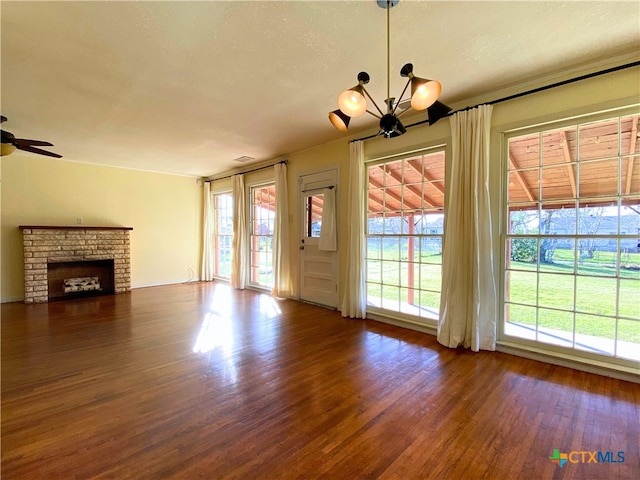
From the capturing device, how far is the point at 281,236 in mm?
5508

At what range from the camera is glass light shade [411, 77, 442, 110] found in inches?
68.3

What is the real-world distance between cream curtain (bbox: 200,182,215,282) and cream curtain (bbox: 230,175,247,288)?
48.8 inches

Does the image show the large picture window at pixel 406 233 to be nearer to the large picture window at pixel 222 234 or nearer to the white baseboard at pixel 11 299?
the large picture window at pixel 222 234

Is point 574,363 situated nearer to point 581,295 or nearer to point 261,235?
point 581,295

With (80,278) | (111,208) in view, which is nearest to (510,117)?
(111,208)

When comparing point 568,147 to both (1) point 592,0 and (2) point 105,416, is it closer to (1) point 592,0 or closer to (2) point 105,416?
(1) point 592,0

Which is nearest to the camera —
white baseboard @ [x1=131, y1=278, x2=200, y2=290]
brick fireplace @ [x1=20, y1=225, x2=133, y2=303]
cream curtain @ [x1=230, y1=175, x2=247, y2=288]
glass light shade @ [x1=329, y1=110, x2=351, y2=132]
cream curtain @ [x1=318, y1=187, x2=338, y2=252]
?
glass light shade @ [x1=329, y1=110, x2=351, y2=132]

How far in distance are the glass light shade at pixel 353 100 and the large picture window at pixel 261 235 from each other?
13.7 feet

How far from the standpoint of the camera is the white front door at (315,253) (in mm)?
4762

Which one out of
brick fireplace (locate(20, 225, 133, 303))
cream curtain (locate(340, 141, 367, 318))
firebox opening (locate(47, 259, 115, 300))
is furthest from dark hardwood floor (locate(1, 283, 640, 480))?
firebox opening (locate(47, 259, 115, 300))

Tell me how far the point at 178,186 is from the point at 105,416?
6150 mm

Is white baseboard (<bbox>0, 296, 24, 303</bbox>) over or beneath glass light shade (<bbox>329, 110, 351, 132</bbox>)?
beneath

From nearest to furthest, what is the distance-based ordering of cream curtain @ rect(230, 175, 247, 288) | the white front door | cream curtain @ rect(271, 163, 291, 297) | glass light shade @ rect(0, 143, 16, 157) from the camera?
glass light shade @ rect(0, 143, 16, 157), the white front door, cream curtain @ rect(271, 163, 291, 297), cream curtain @ rect(230, 175, 247, 288)

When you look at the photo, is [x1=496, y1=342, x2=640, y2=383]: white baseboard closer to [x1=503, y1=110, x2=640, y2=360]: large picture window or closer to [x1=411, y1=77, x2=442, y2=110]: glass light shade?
[x1=503, y1=110, x2=640, y2=360]: large picture window
